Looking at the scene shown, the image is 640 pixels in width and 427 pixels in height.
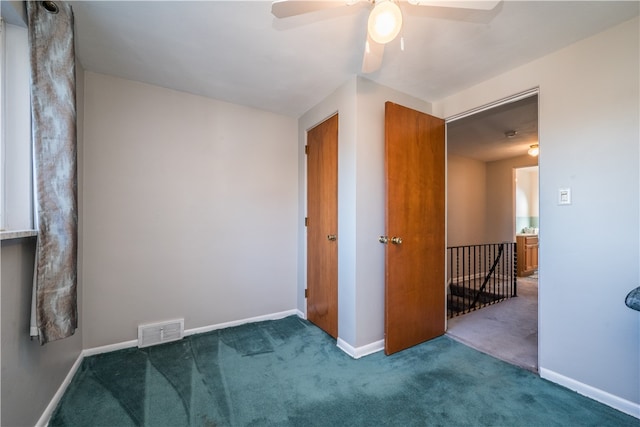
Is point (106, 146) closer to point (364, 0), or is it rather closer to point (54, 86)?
point (54, 86)

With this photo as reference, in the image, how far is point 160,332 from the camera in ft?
7.60

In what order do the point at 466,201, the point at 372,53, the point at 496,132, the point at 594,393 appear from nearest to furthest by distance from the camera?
the point at 372,53 → the point at 594,393 → the point at 496,132 → the point at 466,201

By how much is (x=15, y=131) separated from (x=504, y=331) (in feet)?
13.0

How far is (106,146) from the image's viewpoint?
216cm

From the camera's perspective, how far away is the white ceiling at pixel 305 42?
150cm

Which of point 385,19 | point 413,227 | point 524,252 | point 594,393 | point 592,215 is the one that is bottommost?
point 594,393

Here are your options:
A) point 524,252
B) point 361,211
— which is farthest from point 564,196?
point 524,252

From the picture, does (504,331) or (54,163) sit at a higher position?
(54,163)

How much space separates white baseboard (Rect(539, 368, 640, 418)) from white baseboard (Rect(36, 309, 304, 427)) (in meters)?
2.13

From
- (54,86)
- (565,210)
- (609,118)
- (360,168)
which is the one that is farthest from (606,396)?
(54,86)

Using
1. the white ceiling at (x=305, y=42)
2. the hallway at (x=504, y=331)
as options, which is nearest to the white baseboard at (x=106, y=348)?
the hallway at (x=504, y=331)

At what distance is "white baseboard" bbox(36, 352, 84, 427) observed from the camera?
4.62ft

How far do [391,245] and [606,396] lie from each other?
1.55 m

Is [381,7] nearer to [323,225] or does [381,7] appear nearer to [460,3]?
[460,3]
